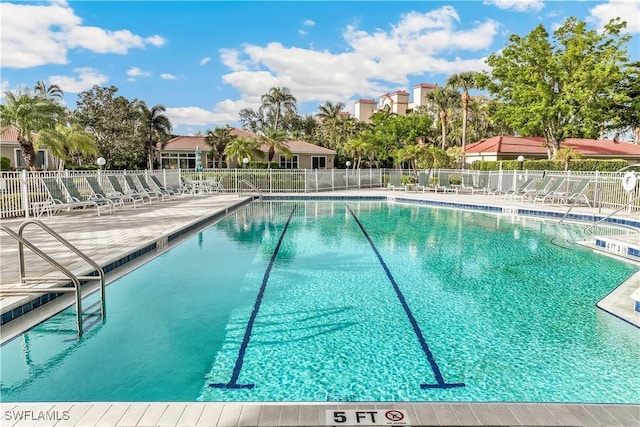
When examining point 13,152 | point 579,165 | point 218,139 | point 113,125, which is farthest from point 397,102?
point 13,152

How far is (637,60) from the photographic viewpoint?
26391mm

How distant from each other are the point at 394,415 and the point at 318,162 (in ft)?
123

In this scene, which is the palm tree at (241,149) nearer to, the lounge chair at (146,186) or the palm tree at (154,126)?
the palm tree at (154,126)

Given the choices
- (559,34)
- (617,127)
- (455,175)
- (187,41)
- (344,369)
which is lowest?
(344,369)

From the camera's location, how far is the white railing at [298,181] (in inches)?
461

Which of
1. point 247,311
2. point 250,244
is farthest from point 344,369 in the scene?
point 250,244

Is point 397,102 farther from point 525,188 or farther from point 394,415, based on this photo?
point 394,415

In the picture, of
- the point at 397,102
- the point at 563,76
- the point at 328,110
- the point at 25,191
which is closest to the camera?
the point at 25,191

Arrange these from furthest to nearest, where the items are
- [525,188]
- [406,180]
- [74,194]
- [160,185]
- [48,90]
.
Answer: [48,90] → [406,180] → [525,188] → [160,185] → [74,194]

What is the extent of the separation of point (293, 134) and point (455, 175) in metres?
25.7

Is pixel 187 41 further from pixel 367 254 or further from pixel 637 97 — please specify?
pixel 637 97

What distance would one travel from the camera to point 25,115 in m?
17.7

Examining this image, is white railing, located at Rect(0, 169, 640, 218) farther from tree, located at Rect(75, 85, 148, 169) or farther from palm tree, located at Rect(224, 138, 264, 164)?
tree, located at Rect(75, 85, 148, 169)

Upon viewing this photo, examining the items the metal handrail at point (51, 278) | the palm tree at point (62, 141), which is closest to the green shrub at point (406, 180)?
the palm tree at point (62, 141)
